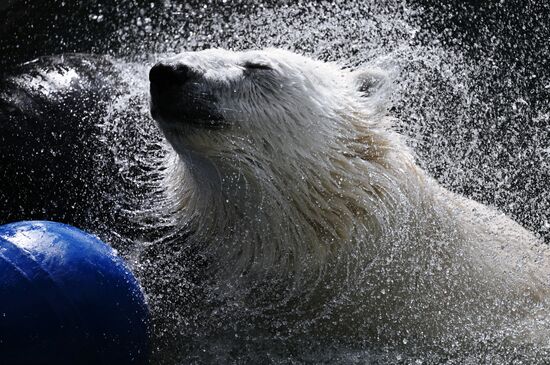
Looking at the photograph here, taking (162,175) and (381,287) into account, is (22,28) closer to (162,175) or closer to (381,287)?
(162,175)

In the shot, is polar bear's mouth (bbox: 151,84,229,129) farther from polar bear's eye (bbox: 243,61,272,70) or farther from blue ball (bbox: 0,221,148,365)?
blue ball (bbox: 0,221,148,365)

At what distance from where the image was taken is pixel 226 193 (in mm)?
2887

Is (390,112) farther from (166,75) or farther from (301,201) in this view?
(166,75)

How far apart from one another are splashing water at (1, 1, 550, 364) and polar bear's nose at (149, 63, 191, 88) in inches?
24.2

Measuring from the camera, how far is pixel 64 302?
242 centimetres

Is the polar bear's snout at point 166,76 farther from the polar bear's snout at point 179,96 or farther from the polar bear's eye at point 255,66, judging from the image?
the polar bear's eye at point 255,66

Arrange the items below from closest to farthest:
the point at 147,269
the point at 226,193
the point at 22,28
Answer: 1. the point at 226,193
2. the point at 147,269
3. the point at 22,28

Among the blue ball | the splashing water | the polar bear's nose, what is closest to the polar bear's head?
the polar bear's nose

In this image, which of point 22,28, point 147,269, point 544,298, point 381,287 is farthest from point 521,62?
point 22,28

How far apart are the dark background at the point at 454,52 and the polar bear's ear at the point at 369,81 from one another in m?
0.17

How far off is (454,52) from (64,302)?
303cm

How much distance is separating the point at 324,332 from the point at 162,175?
0.90m

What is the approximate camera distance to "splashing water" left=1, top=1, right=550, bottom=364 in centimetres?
292

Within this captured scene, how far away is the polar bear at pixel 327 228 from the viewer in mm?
2846
